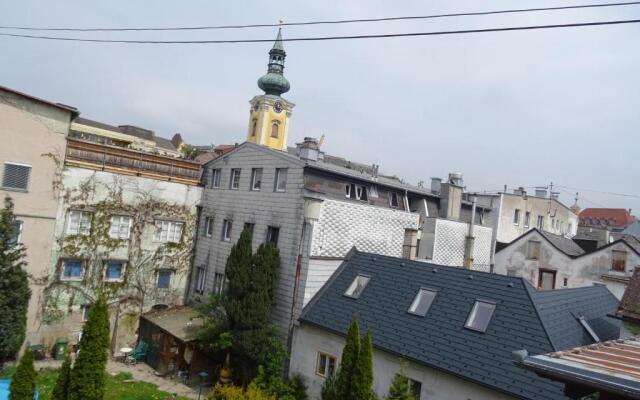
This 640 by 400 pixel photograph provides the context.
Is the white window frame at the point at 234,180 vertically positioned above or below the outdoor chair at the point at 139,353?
above

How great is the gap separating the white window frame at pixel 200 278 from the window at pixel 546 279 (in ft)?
64.7

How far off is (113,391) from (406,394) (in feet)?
43.0

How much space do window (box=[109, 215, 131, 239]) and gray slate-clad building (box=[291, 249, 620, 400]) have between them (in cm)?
1152

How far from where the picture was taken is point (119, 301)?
22.8m

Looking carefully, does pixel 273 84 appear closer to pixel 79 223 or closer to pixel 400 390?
pixel 79 223

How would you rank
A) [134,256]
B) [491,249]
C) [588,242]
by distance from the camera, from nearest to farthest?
[134,256] < [491,249] < [588,242]

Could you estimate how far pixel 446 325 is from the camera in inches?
540

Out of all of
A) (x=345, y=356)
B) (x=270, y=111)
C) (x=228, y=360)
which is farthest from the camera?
(x=270, y=111)

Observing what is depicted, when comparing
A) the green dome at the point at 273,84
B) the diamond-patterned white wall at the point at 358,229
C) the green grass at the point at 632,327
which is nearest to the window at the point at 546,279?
the diamond-patterned white wall at the point at 358,229

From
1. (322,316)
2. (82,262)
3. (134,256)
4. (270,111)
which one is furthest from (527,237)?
(270,111)

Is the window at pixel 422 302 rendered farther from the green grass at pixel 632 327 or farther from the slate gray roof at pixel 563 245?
the slate gray roof at pixel 563 245

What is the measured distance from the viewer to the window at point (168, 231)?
78.6 ft

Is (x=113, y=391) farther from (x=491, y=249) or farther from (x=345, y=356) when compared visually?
(x=491, y=249)

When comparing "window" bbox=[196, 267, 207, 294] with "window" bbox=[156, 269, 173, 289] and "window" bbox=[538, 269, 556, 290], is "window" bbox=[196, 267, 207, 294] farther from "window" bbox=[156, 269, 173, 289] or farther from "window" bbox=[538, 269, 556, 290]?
"window" bbox=[538, 269, 556, 290]
